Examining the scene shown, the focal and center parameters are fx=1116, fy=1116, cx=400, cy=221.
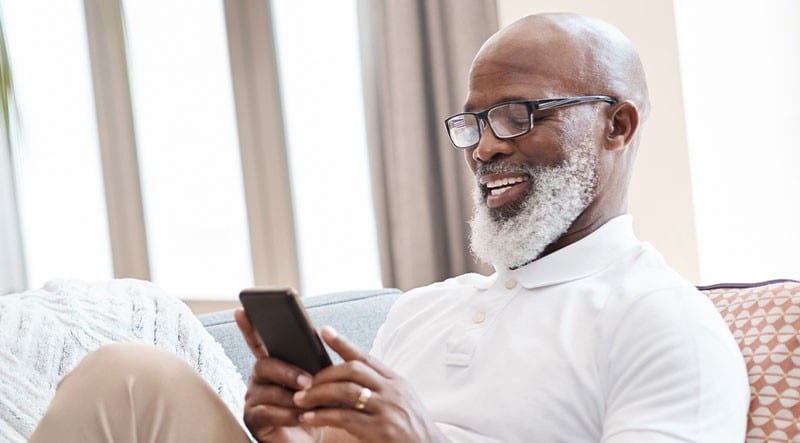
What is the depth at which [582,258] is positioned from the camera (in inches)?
62.2

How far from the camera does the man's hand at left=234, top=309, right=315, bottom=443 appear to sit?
4.40 feet

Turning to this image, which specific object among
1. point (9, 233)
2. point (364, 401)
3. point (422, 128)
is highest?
point (422, 128)

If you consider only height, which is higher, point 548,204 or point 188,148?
point 188,148

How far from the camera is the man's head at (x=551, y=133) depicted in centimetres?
161

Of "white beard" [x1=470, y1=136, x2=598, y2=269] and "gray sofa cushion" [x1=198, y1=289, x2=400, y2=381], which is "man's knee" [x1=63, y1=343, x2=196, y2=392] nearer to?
"white beard" [x1=470, y1=136, x2=598, y2=269]

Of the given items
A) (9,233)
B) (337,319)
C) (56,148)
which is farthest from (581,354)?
(9,233)

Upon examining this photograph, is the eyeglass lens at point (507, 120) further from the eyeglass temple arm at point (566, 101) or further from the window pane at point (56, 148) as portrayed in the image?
the window pane at point (56, 148)

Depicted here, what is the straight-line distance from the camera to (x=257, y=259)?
4816mm

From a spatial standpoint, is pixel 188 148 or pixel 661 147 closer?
pixel 661 147

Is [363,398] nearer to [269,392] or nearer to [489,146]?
[269,392]

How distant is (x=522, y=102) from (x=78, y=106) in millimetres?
4690

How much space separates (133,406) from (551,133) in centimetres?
70

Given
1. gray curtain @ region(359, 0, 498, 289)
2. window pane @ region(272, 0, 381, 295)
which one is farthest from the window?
gray curtain @ region(359, 0, 498, 289)

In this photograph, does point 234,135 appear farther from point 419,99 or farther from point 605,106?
point 605,106
